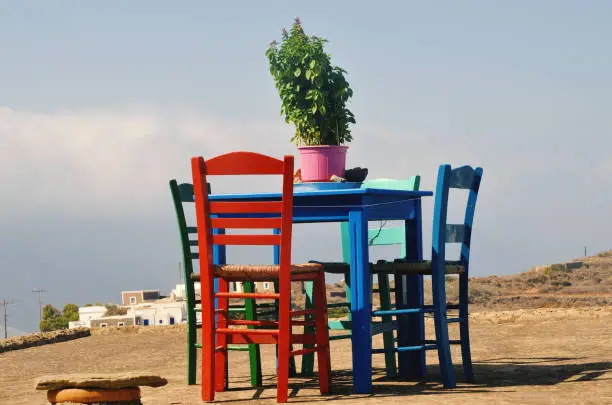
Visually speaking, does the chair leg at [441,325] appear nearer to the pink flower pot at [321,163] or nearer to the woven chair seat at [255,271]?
the woven chair seat at [255,271]

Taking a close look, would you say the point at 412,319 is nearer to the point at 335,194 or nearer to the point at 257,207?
the point at 335,194

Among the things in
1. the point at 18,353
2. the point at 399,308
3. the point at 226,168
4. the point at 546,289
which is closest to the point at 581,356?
the point at 399,308

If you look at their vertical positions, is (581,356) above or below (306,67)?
below

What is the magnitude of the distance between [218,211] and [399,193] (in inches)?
49.5

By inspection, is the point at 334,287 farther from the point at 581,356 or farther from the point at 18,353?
the point at 581,356

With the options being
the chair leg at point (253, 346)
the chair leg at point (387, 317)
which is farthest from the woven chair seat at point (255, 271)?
the chair leg at point (387, 317)

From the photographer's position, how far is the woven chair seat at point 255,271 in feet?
17.5

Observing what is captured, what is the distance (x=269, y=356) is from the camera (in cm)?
876

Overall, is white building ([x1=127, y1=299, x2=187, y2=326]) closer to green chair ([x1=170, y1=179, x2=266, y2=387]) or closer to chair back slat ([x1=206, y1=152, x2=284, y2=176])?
green chair ([x1=170, y1=179, x2=266, y2=387])

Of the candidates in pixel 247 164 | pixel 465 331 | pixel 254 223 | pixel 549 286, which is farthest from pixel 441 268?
pixel 549 286

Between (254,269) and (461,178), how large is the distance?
157 cm

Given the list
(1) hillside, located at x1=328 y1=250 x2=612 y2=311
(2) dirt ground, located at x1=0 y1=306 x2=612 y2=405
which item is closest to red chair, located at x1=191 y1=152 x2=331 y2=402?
(2) dirt ground, located at x1=0 y1=306 x2=612 y2=405

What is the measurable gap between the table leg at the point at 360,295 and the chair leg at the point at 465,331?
872 mm

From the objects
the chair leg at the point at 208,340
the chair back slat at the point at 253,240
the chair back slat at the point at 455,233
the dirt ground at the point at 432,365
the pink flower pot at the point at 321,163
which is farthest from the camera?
the pink flower pot at the point at 321,163
